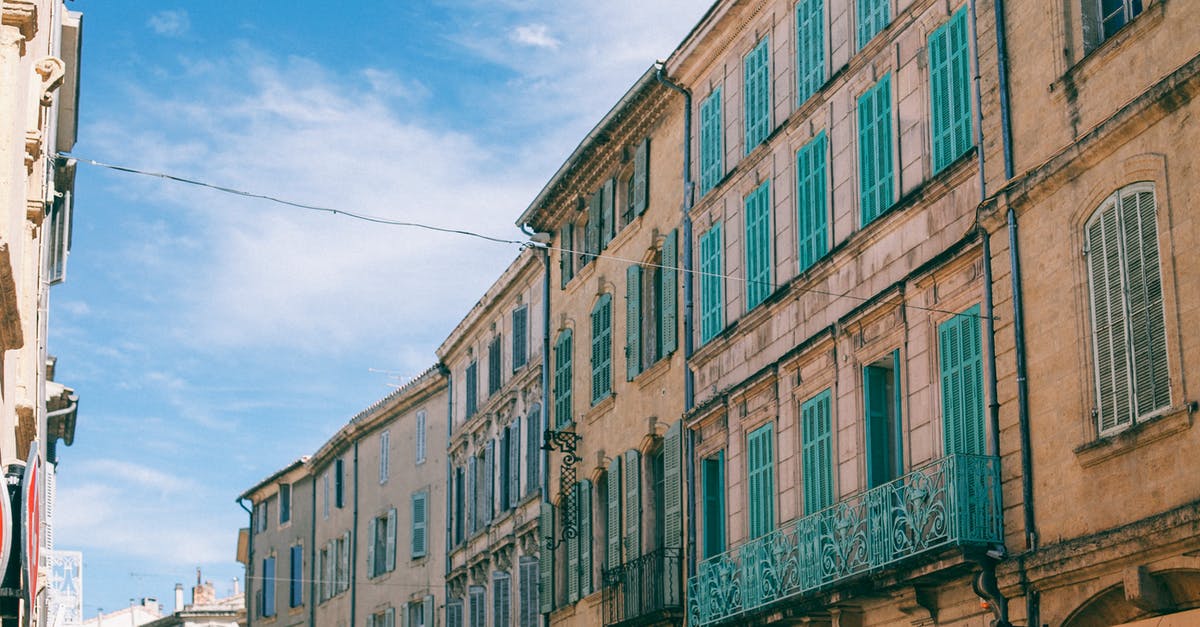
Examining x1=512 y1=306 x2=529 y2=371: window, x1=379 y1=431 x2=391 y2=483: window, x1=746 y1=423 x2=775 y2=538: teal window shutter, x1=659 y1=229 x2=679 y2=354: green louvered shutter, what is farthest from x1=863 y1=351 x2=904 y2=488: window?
x1=379 y1=431 x2=391 y2=483: window

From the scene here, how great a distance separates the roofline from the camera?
27703mm

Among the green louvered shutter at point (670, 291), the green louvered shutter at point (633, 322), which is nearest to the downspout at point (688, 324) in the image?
the green louvered shutter at point (670, 291)

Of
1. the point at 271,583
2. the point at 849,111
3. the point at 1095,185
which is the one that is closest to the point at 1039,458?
the point at 1095,185

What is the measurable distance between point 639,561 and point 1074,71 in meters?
12.2

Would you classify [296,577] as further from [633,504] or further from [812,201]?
[812,201]

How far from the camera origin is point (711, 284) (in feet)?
83.5

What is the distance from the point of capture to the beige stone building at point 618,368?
2667cm

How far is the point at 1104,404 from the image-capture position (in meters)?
15.8

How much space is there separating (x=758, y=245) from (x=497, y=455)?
46.8 ft

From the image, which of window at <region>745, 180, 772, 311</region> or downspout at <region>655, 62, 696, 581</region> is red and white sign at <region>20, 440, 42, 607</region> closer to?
window at <region>745, 180, 772, 311</region>

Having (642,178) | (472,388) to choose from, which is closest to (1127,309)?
(642,178)

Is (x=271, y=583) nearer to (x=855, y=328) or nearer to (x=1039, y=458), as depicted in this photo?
(x=855, y=328)

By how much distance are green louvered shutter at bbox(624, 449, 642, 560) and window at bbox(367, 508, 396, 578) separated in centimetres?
1754

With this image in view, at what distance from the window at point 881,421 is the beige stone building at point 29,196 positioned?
891 centimetres
